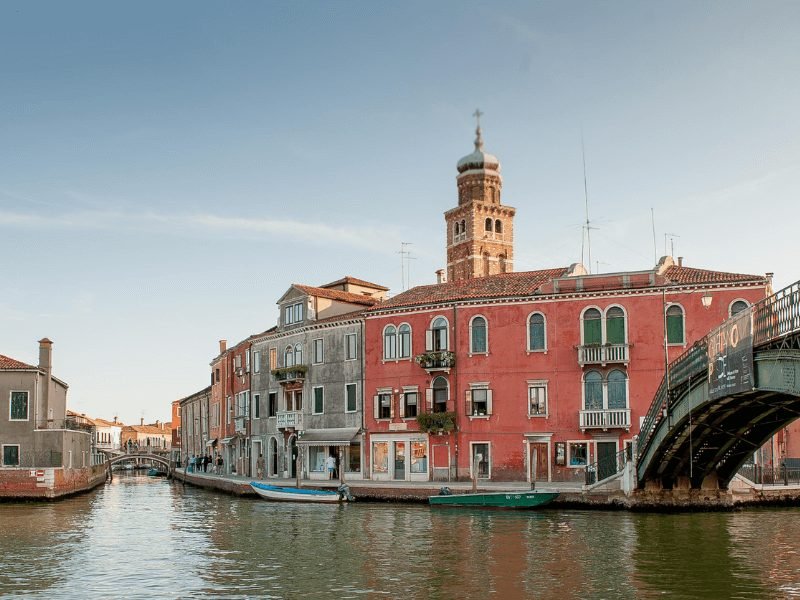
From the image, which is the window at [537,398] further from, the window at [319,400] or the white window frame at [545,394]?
the window at [319,400]

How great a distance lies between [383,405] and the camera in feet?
140

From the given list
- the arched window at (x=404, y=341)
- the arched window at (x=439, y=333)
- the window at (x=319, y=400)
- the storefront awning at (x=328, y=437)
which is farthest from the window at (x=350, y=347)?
the arched window at (x=439, y=333)

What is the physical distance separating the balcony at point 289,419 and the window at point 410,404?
22.1 ft

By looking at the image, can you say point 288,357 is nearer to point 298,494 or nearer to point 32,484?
point 298,494

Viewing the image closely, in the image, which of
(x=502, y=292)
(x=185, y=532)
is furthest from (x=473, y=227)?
(x=185, y=532)

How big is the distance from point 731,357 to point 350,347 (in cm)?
2506

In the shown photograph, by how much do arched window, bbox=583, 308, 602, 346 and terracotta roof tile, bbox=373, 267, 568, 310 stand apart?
246 cm

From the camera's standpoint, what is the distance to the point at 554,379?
3834 cm

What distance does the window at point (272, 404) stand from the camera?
49.7m

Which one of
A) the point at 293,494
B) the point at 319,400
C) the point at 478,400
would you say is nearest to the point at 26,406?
the point at 319,400

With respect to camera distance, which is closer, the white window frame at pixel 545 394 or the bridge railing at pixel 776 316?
the bridge railing at pixel 776 316

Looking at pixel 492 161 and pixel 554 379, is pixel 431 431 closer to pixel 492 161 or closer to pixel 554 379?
pixel 554 379

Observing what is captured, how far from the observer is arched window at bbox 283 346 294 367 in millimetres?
47938

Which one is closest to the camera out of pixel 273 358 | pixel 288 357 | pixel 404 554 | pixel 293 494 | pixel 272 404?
pixel 404 554
